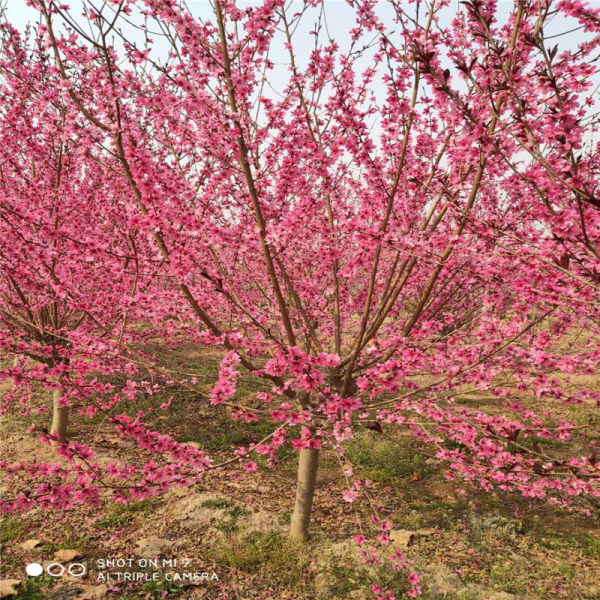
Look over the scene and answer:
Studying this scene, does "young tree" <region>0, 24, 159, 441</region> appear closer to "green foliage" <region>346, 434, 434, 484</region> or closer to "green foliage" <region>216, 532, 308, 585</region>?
"green foliage" <region>216, 532, 308, 585</region>

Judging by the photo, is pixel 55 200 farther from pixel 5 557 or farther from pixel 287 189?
pixel 5 557

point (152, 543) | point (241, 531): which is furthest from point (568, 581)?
point (152, 543)

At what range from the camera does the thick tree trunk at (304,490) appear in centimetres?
485

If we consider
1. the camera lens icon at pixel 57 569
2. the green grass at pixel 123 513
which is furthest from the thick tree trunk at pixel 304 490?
the camera lens icon at pixel 57 569

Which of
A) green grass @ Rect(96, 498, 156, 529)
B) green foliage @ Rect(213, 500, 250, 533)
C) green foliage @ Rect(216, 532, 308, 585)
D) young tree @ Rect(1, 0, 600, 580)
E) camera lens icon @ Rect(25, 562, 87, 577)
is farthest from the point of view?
green grass @ Rect(96, 498, 156, 529)

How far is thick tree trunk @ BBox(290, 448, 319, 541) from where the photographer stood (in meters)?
4.85

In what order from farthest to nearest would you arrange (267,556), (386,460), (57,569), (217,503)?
(386,460) < (217,503) < (267,556) < (57,569)

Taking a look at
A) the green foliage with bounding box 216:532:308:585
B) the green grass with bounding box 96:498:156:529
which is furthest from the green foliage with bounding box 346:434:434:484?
the green grass with bounding box 96:498:156:529

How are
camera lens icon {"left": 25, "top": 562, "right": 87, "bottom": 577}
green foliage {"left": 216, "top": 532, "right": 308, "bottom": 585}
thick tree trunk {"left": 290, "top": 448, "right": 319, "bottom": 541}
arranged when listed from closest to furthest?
camera lens icon {"left": 25, "top": 562, "right": 87, "bottom": 577}, green foliage {"left": 216, "top": 532, "right": 308, "bottom": 585}, thick tree trunk {"left": 290, "top": 448, "right": 319, "bottom": 541}

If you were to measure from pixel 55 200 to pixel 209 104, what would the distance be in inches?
158

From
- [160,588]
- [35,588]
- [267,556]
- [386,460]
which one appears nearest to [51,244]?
[35,588]

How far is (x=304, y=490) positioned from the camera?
496cm

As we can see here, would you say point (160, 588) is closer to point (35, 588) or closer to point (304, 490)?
point (35, 588)

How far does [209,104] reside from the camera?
3168mm
